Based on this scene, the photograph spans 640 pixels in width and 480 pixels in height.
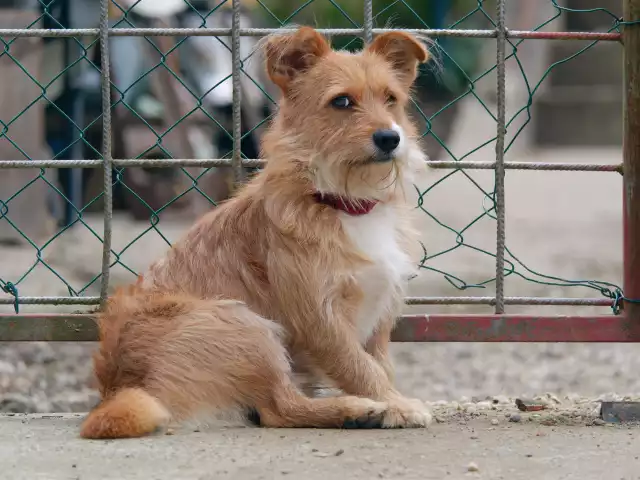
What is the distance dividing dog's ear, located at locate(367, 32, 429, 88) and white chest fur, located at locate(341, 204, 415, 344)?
0.58 meters

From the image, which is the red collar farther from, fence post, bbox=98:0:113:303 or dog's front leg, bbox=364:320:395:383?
fence post, bbox=98:0:113:303

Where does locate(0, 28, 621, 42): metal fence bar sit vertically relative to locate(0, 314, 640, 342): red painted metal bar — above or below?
above

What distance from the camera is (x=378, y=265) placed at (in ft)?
12.9

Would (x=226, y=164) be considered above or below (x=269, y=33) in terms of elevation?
below

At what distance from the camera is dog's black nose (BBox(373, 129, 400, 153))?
388 centimetres

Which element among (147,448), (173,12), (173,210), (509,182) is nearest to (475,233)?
(173,210)

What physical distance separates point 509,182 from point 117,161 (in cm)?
1397

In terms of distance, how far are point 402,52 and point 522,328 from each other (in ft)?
4.04

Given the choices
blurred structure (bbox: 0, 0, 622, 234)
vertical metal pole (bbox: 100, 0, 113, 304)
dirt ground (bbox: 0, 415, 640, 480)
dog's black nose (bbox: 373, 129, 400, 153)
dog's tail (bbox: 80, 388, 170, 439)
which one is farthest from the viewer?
blurred structure (bbox: 0, 0, 622, 234)

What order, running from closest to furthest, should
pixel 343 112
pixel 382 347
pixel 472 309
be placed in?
pixel 343 112 → pixel 382 347 → pixel 472 309

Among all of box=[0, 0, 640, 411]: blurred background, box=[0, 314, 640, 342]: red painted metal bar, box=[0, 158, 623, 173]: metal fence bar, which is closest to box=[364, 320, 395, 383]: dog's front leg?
box=[0, 314, 640, 342]: red painted metal bar

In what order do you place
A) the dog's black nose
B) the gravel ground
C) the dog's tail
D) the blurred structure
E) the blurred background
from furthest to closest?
the gravel ground < the blurred background < the blurred structure < the dog's black nose < the dog's tail

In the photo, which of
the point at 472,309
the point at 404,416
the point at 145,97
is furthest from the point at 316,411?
the point at 145,97

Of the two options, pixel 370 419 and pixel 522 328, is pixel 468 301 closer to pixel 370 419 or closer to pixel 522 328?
pixel 522 328
